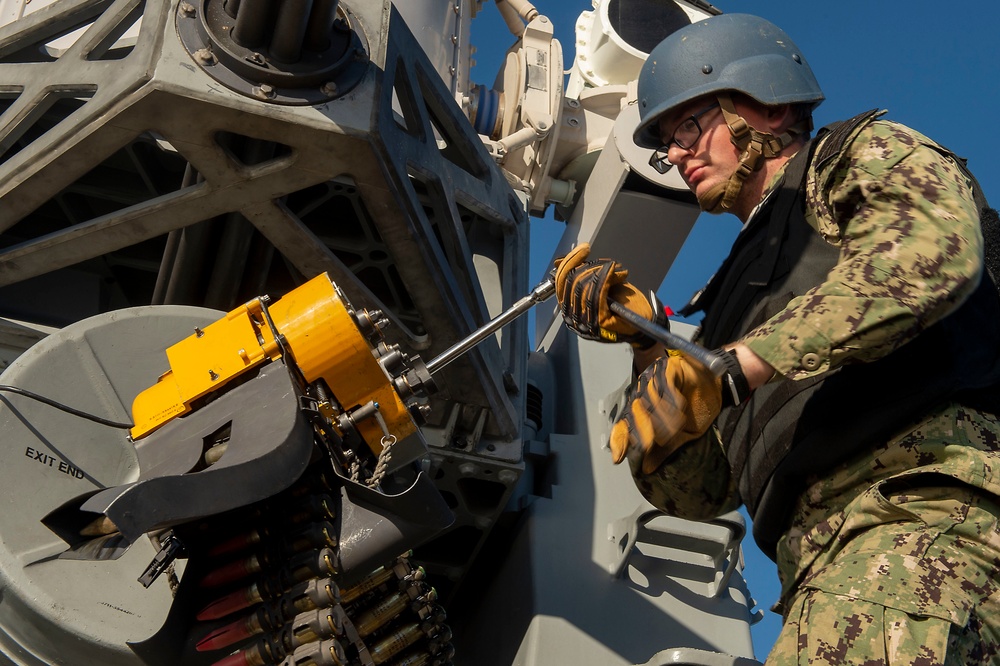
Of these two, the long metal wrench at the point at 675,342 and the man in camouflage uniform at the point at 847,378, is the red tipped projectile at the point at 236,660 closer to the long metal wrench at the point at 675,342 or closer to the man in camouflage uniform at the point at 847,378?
the man in camouflage uniform at the point at 847,378

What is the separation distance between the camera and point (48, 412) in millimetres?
4008

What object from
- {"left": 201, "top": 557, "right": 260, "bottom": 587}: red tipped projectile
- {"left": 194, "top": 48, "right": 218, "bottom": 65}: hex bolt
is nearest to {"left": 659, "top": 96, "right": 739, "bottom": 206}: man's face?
{"left": 194, "top": 48, "right": 218, "bottom": 65}: hex bolt

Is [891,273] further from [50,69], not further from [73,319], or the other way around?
[73,319]

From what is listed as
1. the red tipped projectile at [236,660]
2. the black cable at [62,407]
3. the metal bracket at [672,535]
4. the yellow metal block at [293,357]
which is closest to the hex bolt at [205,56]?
the yellow metal block at [293,357]

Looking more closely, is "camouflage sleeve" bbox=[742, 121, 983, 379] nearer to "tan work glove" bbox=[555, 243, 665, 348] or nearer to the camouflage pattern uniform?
the camouflage pattern uniform

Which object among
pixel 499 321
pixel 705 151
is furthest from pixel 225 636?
pixel 705 151

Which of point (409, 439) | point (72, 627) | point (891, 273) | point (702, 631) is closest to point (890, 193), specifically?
point (891, 273)

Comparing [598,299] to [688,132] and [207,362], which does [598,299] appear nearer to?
[688,132]

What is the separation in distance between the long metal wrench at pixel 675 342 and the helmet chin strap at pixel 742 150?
2.42 feet

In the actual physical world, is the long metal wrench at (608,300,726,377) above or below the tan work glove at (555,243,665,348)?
above

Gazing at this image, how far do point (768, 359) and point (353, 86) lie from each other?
2.20 meters

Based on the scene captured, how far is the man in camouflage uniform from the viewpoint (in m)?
2.79

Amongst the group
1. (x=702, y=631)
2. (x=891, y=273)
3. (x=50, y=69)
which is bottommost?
(x=702, y=631)

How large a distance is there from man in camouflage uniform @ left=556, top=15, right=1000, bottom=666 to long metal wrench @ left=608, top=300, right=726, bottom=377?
0.03 m
